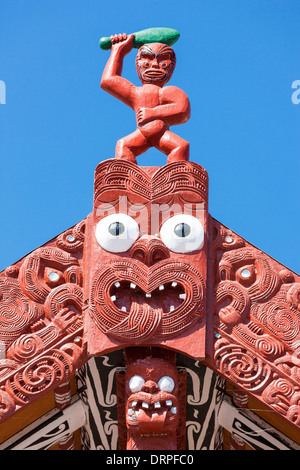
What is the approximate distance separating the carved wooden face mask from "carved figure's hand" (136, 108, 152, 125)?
0.76 m

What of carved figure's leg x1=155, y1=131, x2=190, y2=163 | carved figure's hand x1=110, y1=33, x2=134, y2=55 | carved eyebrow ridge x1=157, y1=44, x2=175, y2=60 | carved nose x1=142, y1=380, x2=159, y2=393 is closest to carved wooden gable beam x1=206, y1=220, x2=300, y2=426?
carved nose x1=142, y1=380, x2=159, y2=393

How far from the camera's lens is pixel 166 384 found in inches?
391

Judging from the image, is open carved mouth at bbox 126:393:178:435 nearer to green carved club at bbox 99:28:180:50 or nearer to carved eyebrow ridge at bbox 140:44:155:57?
carved eyebrow ridge at bbox 140:44:155:57

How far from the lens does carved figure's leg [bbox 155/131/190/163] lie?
35.8 ft

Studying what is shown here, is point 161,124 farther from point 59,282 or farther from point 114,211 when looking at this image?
point 59,282

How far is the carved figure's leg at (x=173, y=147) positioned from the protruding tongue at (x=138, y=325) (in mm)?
1720

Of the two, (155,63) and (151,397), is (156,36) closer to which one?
(155,63)

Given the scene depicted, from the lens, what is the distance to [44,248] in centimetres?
1050

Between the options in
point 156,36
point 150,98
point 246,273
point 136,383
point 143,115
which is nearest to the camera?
point 136,383

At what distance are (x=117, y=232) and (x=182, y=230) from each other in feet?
1.99

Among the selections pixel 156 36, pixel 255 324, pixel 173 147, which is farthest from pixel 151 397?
pixel 156 36

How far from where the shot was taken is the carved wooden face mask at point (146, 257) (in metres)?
9.94
